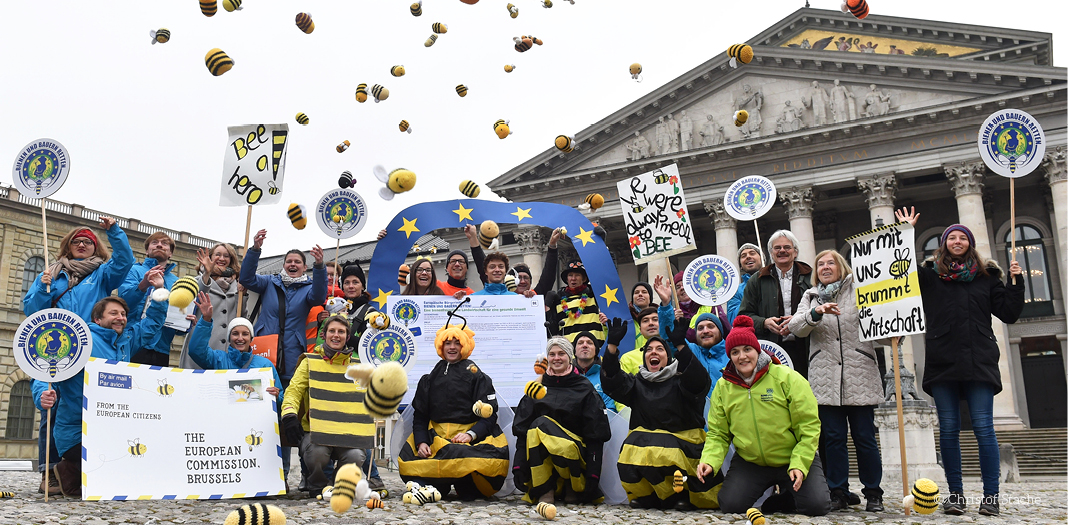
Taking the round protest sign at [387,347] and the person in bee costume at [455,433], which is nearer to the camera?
the person in bee costume at [455,433]

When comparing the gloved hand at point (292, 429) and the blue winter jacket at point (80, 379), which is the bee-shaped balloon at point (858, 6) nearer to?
the gloved hand at point (292, 429)

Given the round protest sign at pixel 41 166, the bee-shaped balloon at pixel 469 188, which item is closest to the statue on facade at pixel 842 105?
the bee-shaped balloon at pixel 469 188

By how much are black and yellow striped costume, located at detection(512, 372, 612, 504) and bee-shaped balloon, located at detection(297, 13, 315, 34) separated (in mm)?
5525

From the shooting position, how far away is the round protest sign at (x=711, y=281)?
7.80m

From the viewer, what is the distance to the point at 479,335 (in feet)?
26.9

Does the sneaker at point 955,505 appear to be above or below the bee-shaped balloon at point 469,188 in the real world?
below

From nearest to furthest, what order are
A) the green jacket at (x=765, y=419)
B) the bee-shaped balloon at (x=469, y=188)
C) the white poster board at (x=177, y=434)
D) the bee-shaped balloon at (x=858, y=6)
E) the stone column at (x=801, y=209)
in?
the green jacket at (x=765, y=419), the white poster board at (x=177, y=434), the bee-shaped balloon at (x=858, y=6), the bee-shaped balloon at (x=469, y=188), the stone column at (x=801, y=209)

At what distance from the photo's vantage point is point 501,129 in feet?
35.9

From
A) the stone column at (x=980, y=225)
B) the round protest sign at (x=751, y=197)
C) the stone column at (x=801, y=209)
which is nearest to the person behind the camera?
the round protest sign at (x=751, y=197)

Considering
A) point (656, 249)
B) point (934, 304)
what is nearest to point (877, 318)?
point (934, 304)

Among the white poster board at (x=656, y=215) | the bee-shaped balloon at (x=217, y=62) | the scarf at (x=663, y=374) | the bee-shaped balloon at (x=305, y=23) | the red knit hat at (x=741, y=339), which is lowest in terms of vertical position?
the scarf at (x=663, y=374)

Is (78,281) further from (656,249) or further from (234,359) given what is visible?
(656,249)

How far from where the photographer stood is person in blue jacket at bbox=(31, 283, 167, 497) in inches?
255

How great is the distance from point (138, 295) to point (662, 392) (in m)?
4.86
